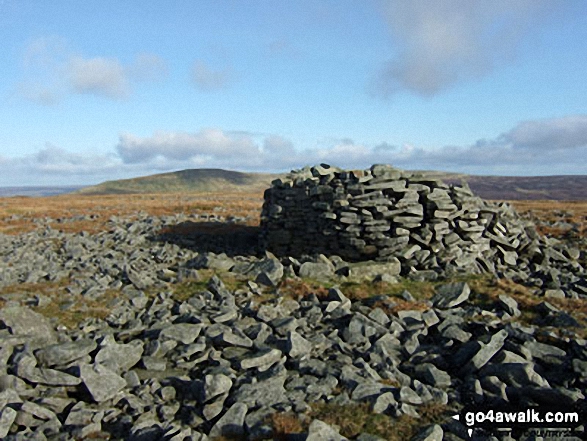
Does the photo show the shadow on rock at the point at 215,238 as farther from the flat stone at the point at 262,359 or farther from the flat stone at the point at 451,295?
the flat stone at the point at 262,359

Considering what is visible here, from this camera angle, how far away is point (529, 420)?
18.7ft

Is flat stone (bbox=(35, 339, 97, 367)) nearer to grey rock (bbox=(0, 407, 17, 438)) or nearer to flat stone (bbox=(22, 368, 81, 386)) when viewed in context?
flat stone (bbox=(22, 368, 81, 386))

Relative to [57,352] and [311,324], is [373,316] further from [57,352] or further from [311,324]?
[57,352]

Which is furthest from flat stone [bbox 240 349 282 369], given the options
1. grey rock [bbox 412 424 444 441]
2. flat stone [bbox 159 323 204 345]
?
grey rock [bbox 412 424 444 441]

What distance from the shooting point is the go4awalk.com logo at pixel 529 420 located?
17.8 feet

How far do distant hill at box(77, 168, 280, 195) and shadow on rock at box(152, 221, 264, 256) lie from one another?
12623 centimetres

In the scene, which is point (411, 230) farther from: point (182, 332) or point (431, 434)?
point (431, 434)

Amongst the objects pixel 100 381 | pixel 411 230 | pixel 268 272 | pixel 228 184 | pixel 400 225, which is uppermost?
pixel 228 184

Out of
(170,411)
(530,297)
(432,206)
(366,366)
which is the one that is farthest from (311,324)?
(432,206)

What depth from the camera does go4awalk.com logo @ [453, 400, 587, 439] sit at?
214 inches

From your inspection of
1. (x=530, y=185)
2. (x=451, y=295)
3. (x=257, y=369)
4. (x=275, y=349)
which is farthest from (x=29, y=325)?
(x=530, y=185)

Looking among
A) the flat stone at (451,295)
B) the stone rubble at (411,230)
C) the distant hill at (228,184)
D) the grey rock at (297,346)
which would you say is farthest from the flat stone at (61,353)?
the distant hill at (228,184)

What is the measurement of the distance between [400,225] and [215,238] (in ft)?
31.3

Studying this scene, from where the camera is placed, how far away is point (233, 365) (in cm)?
711
